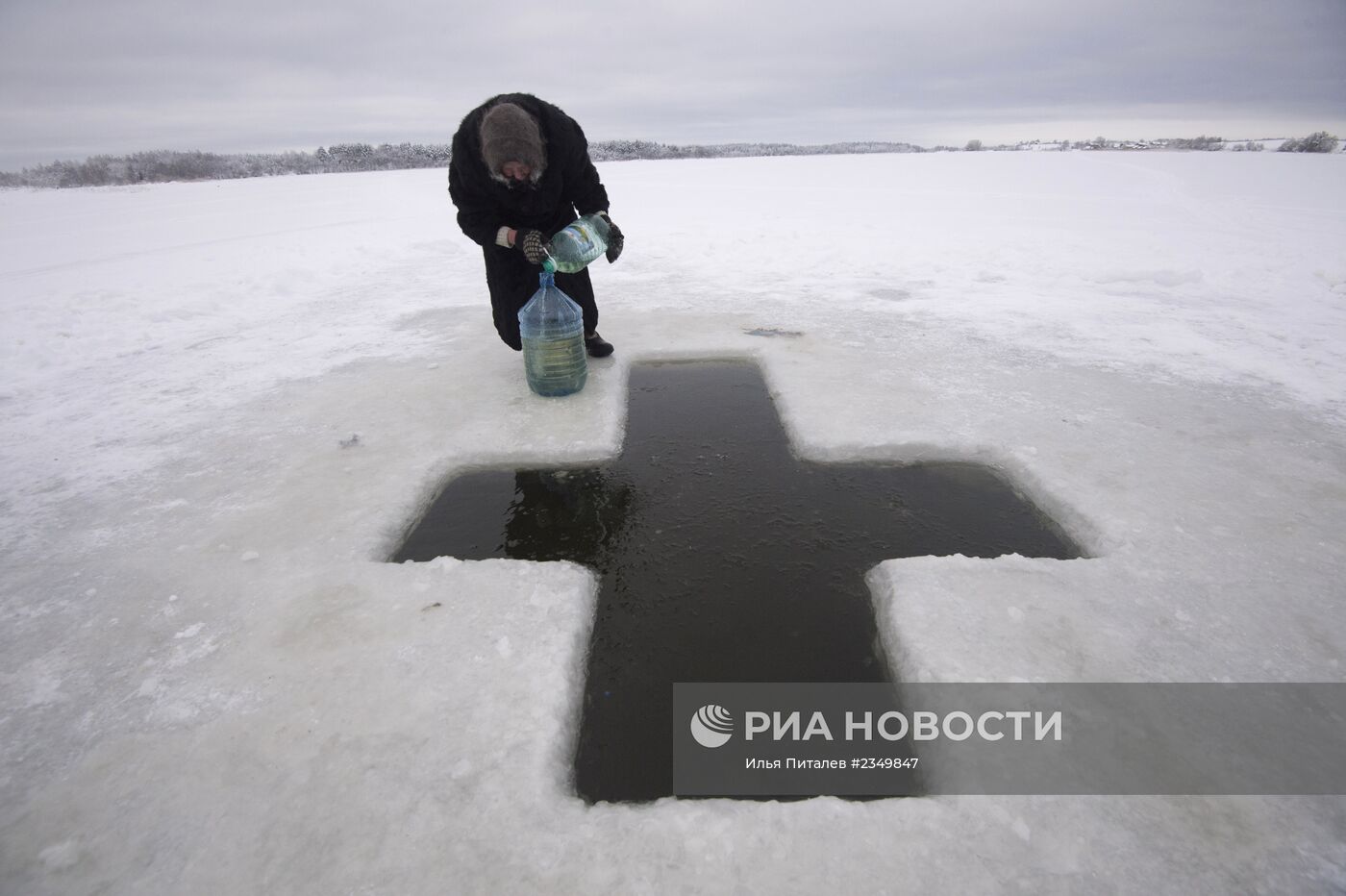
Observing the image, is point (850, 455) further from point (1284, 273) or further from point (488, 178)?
point (1284, 273)

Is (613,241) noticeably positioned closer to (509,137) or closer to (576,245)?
(576,245)

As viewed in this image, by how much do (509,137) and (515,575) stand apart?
237 centimetres

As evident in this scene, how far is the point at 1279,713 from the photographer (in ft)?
5.71

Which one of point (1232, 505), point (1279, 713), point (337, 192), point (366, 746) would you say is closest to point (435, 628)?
point (366, 746)

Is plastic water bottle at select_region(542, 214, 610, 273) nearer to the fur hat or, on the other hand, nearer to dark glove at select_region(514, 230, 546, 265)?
dark glove at select_region(514, 230, 546, 265)

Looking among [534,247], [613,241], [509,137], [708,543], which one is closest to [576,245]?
[534,247]

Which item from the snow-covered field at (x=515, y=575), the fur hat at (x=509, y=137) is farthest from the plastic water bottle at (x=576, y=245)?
the snow-covered field at (x=515, y=575)

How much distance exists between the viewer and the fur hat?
10.6 ft

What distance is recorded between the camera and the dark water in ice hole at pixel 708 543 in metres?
2.00

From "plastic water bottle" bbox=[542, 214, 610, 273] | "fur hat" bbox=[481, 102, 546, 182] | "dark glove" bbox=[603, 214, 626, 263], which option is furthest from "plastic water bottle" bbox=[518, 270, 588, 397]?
"fur hat" bbox=[481, 102, 546, 182]

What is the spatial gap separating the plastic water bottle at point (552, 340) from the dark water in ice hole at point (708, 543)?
594 mm

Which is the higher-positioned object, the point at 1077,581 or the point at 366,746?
the point at 1077,581

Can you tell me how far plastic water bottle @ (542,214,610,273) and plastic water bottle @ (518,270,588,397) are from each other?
153mm

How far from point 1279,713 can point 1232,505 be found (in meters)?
1.29
